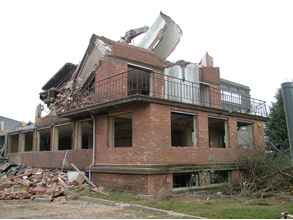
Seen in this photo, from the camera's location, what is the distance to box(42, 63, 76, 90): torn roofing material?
22500 millimetres

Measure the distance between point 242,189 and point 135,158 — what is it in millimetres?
4395

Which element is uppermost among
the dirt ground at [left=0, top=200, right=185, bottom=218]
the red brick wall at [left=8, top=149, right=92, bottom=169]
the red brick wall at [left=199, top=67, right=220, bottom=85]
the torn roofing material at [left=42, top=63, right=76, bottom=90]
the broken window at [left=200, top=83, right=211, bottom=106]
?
the torn roofing material at [left=42, top=63, right=76, bottom=90]

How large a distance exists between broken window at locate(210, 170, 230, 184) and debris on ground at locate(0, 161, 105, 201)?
16.7ft

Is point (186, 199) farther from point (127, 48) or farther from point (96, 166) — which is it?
point (127, 48)

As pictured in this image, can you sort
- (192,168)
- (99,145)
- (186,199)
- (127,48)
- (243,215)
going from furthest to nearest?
(127,48)
(99,145)
(192,168)
(186,199)
(243,215)

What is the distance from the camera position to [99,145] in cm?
1405

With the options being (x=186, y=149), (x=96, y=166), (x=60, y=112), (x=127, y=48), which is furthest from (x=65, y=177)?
(x=127, y=48)

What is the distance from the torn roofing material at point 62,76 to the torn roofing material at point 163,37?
6523 millimetres

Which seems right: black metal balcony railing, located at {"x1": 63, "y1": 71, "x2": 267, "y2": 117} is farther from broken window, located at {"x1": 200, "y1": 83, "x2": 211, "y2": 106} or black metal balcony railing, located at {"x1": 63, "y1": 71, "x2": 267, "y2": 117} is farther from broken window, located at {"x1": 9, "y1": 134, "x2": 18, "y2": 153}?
broken window, located at {"x1": 9, "y1": 134, "x2": 18, "y2": 153}

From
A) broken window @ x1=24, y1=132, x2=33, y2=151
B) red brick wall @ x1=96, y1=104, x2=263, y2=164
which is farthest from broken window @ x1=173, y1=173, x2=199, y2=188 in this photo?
broken window @ x1=24, y1=132, x2=33, y2=151

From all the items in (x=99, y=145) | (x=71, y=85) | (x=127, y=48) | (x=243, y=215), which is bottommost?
(x=243, y=215)

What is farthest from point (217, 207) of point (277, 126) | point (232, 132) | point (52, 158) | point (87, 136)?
point (277, 126)

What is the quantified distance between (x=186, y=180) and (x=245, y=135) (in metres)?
6.30

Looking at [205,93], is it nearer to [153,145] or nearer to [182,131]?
[182,131]
